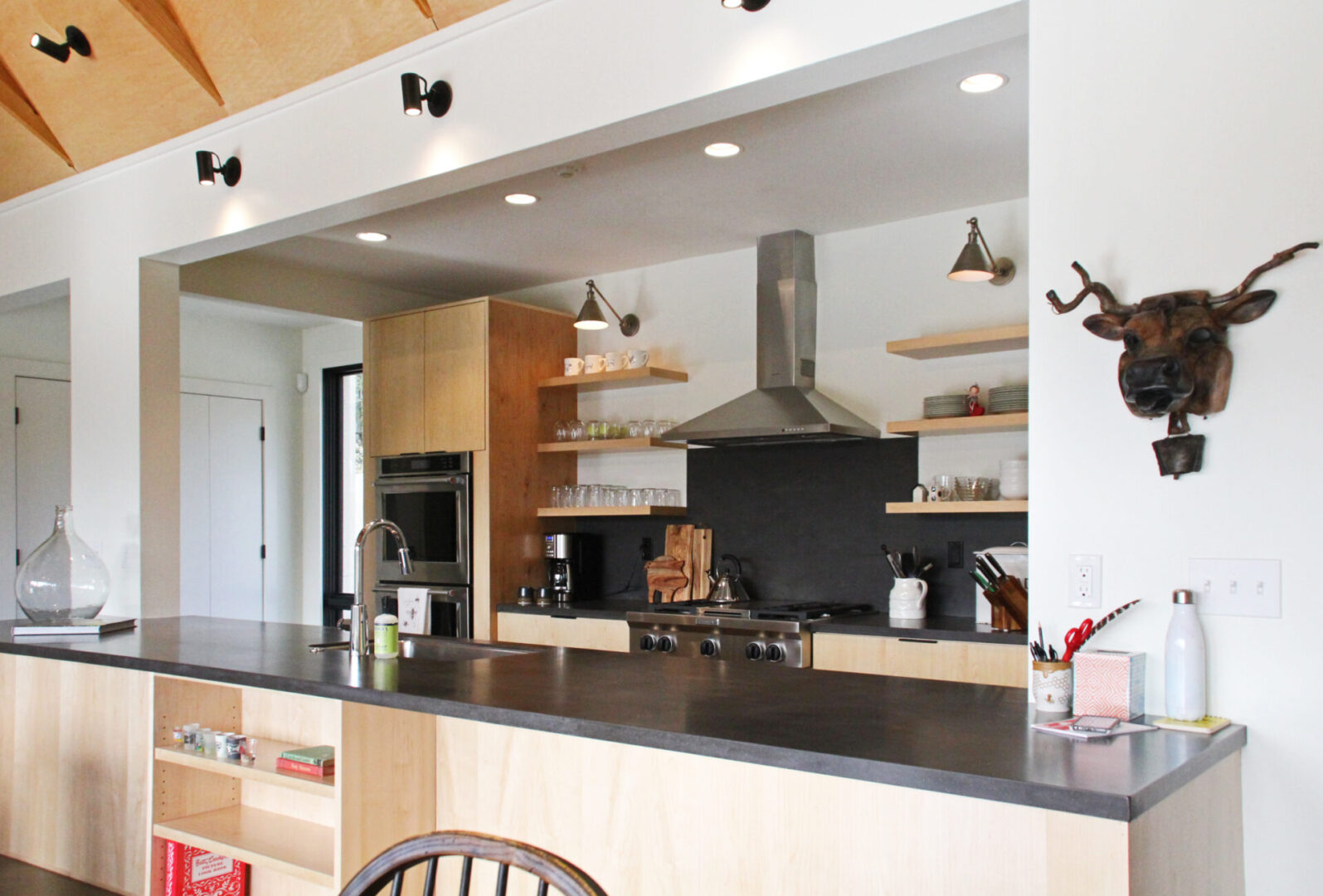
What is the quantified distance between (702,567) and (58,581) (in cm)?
274

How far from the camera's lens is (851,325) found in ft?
15.7

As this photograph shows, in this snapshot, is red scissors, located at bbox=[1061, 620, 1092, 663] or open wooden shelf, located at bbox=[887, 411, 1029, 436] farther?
open wooden shelf, located at bbox=[887, 411, 1029, 436]

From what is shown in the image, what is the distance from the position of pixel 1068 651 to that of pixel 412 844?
1.34 m

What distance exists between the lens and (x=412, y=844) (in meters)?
1.26

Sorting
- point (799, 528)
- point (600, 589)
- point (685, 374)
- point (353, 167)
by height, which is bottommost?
point (600, 589)

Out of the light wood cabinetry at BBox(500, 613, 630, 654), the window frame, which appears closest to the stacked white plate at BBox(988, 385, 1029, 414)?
the light wood cabinetry at BBox(500, 613, 630, 654)

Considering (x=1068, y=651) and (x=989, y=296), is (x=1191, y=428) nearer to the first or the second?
(x=1068, y=651)

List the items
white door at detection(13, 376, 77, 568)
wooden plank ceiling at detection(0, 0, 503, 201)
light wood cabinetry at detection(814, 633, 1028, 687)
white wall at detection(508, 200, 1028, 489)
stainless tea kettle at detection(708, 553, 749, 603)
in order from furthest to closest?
1. white door at detection(13, 376, 77, 568)
2. stainless tea kettle at detection(708, 553, 749, 603)
3. white wall at detection(508, 200, 1028, 489)
4. light wood cabinetry at detection(814, 633, 1028, 687)
5. wooden plank ceiling at detection(0, 0, 503, 201)

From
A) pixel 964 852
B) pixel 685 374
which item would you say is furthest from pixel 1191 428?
pixel 685 374

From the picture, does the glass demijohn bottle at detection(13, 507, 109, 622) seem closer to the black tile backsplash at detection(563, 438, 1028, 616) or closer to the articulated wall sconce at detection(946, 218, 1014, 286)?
the black tile backsplash at detection(563, 438, 1028, 616)

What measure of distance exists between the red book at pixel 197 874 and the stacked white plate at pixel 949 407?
9.59ft

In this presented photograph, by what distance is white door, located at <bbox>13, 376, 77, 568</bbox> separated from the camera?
5934mm

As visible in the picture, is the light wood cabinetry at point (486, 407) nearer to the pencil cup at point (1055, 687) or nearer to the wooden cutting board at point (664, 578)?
the wooden cutting board at point (664, 578)

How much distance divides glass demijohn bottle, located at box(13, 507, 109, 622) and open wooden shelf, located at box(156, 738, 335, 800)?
965 millimetres
